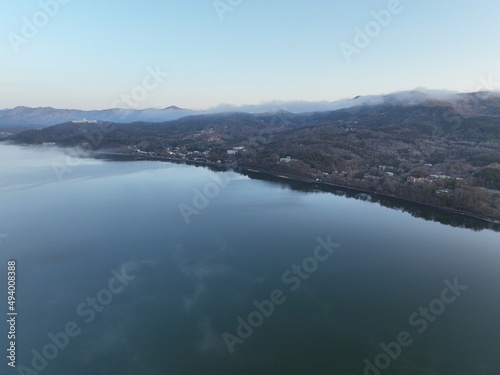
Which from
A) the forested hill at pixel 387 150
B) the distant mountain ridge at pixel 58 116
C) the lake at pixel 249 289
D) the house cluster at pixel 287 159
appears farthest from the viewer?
the distant mountain ridge at pixel 58 116

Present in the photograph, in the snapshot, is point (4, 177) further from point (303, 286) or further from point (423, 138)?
point (423, 138)

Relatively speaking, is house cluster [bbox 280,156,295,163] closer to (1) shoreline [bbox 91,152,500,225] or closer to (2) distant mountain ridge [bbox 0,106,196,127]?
(1) shoreline [bbox 91,152,500,225]

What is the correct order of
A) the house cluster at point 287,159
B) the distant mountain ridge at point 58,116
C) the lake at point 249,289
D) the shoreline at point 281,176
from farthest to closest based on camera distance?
1. the distant mountain ridge at point 58,116
2. the house cluster at point 287,159
3. the shoreline at point 281,176
4. the lake at point 249,289

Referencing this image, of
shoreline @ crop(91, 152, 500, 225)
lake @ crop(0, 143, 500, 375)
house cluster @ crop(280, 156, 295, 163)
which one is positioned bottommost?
shoreline @ crop(91, 152, 500, 225)

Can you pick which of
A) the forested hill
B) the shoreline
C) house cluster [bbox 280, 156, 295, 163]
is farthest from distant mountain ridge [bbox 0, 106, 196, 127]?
house cluster [bbox 280, 156, 295, 163]

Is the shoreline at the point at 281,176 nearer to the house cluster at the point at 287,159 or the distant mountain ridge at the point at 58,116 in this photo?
the house cluster at the point at 287,159

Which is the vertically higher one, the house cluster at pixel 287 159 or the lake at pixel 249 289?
the lake at pixel 249 289

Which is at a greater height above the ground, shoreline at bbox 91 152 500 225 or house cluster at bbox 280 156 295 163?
house cluster at bbox 280 156 295 163

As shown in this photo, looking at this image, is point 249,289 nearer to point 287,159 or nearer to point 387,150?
point 287,159

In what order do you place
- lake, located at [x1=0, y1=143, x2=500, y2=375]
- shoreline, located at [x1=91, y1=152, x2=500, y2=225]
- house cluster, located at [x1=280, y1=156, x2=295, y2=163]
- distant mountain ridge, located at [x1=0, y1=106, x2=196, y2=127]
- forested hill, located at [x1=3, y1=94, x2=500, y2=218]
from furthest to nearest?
distant mountain ridge, located at [x1=0, y1=106, x2=196, y2=127], house cluster, located at [x1=280, y1=156, x2=295, y2=163], forested hill, located at [x1=3, y1=94, x2=500, y2=218], shoreline, located at [x1=91, y1=152, x2=500, y2=225], lake, located at [x1=0, y1=143, x2=500, y2=375]

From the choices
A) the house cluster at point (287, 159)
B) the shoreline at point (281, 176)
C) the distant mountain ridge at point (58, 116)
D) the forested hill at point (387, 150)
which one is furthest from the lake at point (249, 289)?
the distant mountain ridge at point (58, 116)
